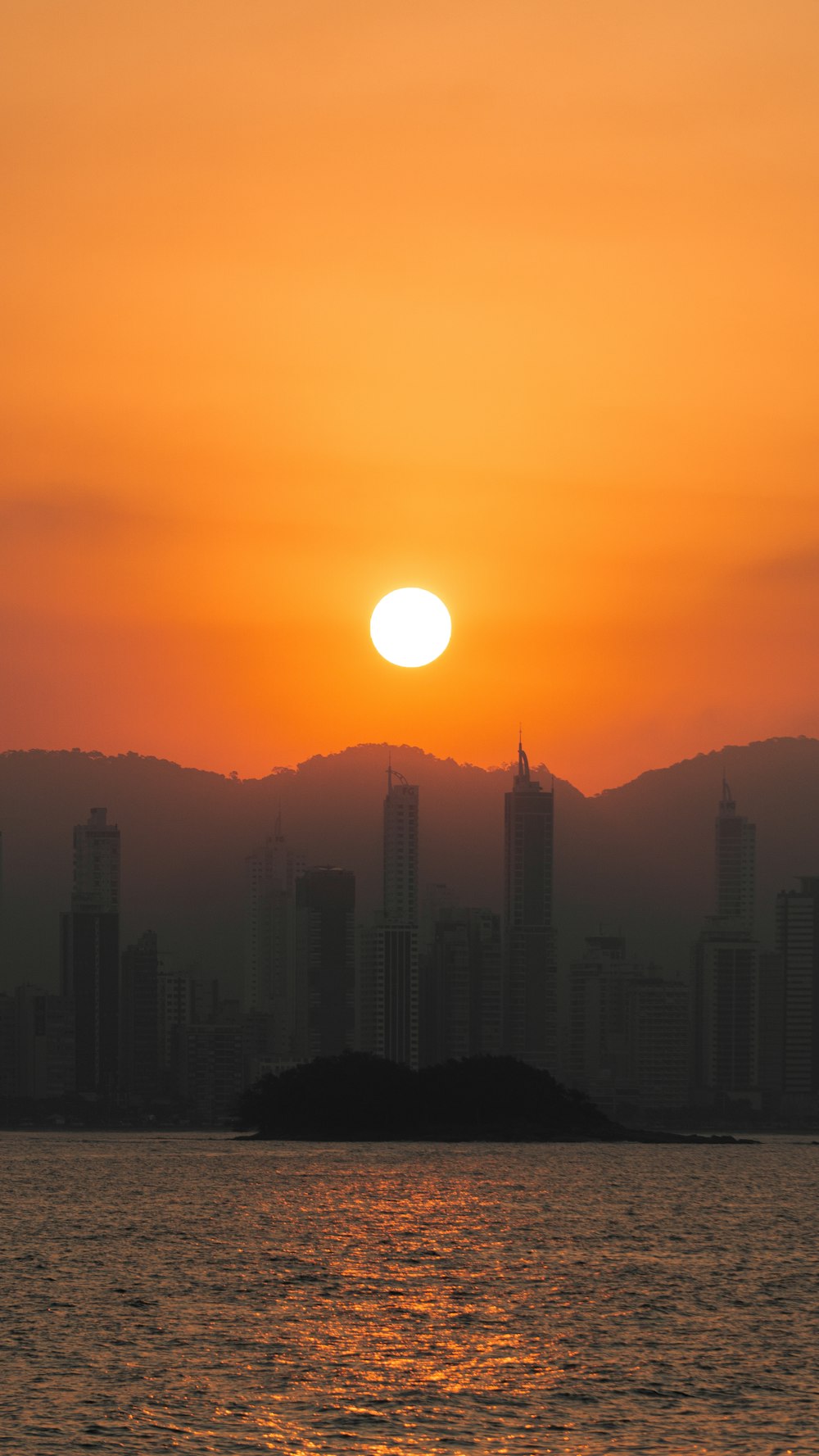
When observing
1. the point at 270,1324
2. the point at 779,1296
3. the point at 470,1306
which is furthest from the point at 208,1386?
the point at 779,1296

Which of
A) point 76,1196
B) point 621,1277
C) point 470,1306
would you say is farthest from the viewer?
point 76,1196

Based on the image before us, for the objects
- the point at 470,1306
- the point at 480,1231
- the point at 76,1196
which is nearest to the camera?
the point at 470,1306

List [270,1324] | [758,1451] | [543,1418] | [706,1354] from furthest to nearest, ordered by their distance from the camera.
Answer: [270,1324] → [706,1354] → [543,1418] → [758,1451]

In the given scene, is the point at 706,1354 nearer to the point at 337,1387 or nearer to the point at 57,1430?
the point at 337,1387

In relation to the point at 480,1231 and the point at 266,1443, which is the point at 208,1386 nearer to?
the point at 266,1443

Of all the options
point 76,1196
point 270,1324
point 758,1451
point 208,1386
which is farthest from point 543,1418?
point 76,1196

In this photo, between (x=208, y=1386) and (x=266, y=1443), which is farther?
(x=208, y=1386)
